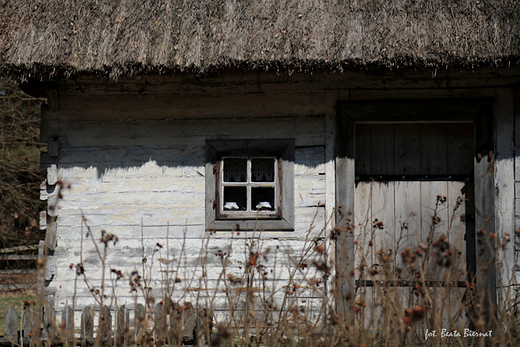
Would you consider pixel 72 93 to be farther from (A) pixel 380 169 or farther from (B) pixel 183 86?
(A) pixel 380 169

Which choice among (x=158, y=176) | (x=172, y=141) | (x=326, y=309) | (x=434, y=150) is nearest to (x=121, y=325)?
(x=326, y=309)

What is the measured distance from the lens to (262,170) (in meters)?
3.92

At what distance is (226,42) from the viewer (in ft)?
11.4

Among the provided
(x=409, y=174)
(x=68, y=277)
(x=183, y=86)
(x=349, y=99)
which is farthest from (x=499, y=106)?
(x=68, y=277)

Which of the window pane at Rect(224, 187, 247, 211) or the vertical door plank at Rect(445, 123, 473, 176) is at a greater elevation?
the vertical door plank at Rect(445, 123, 473, 176)

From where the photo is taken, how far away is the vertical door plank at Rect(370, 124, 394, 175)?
3.89 metres

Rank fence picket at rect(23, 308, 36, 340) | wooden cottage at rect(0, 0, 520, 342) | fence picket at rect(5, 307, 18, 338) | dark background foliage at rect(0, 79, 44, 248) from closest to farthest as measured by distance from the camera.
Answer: fence picket at rect(23, 308, 36, 340), fence picket at rect(5, 307, 18, 338), wooden cottage at rect(0, 0, 520, 342), dark background foliage at rect(0, 79, 44, 248)

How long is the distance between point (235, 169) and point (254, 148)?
0.81 ft

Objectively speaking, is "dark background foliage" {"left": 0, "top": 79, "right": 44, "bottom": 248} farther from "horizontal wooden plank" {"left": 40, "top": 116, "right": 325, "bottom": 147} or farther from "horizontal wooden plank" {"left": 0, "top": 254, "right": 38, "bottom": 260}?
"horizontal wooden plank" {"left": 40, "top": 116, "right": 325, "bottom": 147}

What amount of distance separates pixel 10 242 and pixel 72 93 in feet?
18.8

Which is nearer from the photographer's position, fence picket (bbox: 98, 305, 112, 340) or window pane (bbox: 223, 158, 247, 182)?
fence picket (bbox: 98, 305, 112, 340)

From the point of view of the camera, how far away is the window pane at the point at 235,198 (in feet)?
12.8

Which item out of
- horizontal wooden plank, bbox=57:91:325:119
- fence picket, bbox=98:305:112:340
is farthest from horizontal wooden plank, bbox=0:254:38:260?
fence picket, bbox=98:305:112:340

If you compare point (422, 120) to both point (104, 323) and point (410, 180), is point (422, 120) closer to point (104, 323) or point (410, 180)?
point (410, 180)
